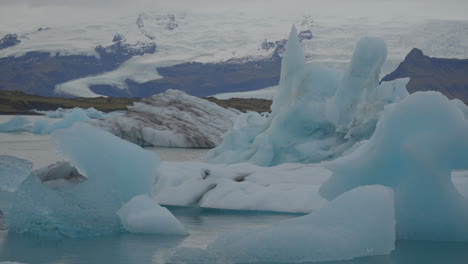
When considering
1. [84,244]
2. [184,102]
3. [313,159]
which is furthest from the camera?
[184,102]

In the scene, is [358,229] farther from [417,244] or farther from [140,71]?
[140,71]

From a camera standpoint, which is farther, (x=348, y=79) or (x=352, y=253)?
(x=348, y=79)

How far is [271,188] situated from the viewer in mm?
11914

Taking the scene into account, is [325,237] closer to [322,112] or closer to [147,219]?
[147,219]

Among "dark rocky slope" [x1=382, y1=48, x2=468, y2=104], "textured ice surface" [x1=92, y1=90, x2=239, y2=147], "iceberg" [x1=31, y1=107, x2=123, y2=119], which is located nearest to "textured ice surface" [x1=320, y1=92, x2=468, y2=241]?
"textured ice surface" [x1=92, y1=90, x2=239, y2=147]

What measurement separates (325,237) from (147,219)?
8.17 feet

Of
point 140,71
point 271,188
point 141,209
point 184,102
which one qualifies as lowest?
point 140,71

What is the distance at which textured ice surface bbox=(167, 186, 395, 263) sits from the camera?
23.5 feet

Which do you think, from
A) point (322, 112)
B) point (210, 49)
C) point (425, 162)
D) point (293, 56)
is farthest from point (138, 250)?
point (210, 49)

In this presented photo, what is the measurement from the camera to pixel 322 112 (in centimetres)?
1808

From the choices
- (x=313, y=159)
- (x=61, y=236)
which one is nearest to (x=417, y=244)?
(x=61, y=236)

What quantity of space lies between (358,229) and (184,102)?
22.7 m

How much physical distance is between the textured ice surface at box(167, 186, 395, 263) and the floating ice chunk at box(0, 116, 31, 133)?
31.2m

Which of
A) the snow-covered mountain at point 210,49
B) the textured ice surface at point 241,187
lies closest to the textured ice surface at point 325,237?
the textured ice surface at point 241,187
